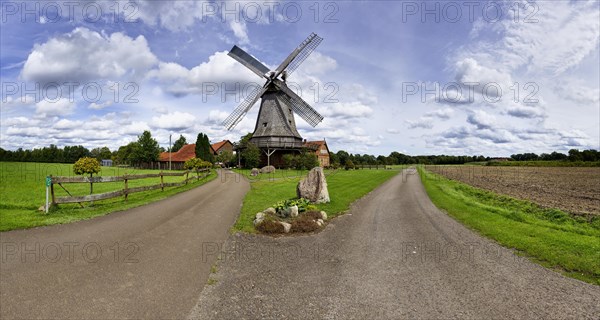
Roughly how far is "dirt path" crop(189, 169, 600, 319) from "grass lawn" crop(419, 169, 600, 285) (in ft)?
2.42

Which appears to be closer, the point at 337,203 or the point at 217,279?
the point at 217,279

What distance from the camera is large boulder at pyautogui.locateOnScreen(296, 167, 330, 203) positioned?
1761cm

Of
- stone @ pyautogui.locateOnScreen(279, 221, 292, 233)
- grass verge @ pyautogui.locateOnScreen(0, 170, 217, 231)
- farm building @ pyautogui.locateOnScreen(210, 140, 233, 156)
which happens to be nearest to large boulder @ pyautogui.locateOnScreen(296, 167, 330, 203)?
stone @ pyautogui.locateOnScreen(279, 221, 292, 233)

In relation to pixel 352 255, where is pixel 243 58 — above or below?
above

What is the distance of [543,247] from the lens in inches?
376

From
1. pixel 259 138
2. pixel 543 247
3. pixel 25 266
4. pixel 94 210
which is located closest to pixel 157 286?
pixel 25 266

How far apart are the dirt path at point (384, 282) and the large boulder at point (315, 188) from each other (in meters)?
6.71

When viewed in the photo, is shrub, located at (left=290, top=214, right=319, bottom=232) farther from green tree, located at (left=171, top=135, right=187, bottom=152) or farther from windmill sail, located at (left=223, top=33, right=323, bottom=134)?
green tree, located at (left=171, top=135, right=187, bottom=152)

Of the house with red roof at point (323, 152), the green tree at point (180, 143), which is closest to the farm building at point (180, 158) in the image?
the green tree at point (180, 143)

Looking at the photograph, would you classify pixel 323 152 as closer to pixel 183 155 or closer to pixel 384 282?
pixel 183 155

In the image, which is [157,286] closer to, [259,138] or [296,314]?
[296,314]

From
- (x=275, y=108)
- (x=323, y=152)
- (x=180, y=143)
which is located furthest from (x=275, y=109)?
(x=180, y=143)

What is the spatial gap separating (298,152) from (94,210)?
4029cm

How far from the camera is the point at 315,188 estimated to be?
58.4 feet
